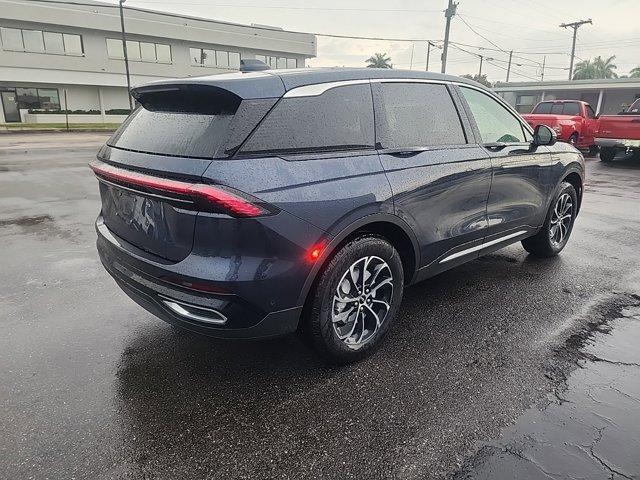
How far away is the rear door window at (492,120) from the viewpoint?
154 inches

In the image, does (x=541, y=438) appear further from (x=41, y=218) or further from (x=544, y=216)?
(x=41, y=218)

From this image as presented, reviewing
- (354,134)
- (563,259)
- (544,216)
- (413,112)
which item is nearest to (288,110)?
(354,134)

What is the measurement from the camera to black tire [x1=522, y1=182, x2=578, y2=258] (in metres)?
4.93

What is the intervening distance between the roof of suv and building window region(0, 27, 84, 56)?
3963cm

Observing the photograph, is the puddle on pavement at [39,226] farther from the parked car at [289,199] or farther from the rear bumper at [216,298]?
the rear bumper at [216,298]

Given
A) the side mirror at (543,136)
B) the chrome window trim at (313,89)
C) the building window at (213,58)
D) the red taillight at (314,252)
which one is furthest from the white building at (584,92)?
the red taillight at (314,252)

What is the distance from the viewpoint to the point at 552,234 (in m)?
5.11

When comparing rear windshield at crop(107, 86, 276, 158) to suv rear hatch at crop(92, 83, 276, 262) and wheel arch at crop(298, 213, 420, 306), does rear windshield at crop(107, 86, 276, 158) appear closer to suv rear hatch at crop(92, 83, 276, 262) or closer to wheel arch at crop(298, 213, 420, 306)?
suv rear hatch at crop(92, 83, 276, 262)

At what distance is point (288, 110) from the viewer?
2.63m

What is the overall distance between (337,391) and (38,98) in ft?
137

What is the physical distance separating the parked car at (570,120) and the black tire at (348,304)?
43.3 ft

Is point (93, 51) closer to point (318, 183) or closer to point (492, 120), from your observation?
point (492, 120)

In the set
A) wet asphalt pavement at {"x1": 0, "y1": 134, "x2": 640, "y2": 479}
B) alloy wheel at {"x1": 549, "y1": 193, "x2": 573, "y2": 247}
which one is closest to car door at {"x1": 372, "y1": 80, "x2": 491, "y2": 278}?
wet asphalt pavement at {"x1": 0, "y1": 134, "x2": 640, "y2": 479}

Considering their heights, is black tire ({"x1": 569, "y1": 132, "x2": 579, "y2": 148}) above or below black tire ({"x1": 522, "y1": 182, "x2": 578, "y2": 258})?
above
